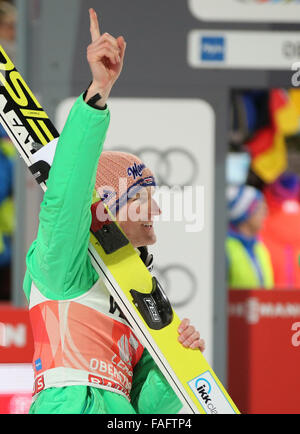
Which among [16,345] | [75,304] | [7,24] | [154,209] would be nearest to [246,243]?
[7,24]

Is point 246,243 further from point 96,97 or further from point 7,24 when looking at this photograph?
point 96,97

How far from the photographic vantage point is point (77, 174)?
1222 millimetres

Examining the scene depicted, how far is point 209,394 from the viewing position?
1.33 m

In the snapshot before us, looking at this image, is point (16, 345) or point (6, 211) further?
point (6, 211)

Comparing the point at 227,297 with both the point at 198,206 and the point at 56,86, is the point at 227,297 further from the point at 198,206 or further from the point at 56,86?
the point at 198,206

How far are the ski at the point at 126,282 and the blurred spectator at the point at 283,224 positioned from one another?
2172 mm

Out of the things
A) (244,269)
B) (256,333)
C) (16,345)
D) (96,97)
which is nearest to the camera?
(96,97)

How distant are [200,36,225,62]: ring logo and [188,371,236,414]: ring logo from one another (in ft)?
5.29

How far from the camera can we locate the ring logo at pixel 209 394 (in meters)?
1.33

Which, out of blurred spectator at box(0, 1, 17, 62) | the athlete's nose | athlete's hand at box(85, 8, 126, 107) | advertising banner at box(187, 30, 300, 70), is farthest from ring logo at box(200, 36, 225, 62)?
athlete's hand at box(85, 8, 126, 107)

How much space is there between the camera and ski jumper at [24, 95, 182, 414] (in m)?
1.23

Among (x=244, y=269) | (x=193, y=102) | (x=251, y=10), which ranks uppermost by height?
(x=251, y=10)

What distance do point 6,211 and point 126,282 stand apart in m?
2.54
